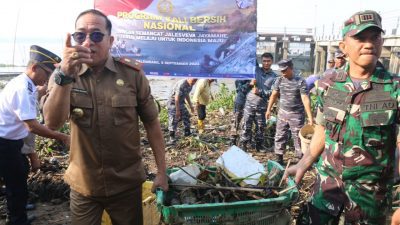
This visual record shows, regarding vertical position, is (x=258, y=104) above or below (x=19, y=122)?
above

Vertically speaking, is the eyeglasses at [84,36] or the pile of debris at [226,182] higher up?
the eyeglasses at [84,36]

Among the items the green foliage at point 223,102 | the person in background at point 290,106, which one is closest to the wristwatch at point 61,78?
the person in background at point 290,106

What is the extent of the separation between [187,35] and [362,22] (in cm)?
427

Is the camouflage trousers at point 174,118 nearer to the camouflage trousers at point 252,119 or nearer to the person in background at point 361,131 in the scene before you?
the camouflage trousers at point 252,119

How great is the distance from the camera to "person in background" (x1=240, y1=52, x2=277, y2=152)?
22.0ft

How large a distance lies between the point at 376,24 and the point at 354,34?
135 millimetres

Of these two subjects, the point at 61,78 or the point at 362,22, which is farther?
the point at 362,22

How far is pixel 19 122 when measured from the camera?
3.45m

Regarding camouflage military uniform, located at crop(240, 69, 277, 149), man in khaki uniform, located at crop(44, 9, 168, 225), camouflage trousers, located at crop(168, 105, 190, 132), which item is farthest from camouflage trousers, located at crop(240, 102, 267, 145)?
man in khaki uniform, located at crop(44, 9, 168, 225)

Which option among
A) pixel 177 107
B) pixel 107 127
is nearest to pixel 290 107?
pixel 177 107

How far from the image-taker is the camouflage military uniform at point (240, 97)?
711cm

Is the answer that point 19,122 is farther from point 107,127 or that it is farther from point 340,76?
point 340,76

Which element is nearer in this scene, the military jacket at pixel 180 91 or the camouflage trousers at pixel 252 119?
the camouflage trousers at pixel 252 119

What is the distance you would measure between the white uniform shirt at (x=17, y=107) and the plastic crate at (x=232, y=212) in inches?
72.9
